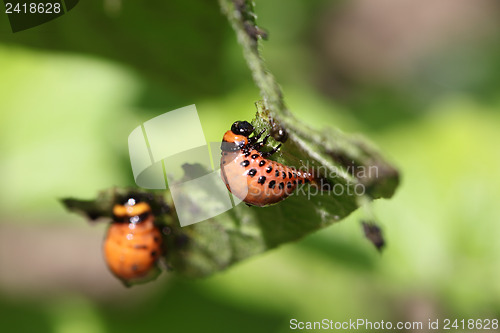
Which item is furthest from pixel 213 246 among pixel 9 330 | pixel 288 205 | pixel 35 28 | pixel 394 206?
pixel 9 330

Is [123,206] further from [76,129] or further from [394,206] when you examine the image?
[394,206]

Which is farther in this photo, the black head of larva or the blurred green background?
the blurred green background

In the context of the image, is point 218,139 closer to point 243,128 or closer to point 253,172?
point 243,128

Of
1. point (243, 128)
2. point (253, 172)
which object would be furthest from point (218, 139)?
point (253, 172)

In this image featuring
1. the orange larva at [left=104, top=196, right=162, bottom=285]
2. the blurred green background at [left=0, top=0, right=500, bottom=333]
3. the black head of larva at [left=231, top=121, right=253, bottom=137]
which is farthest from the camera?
the blurred green background at [left=0, top=0, right=500, bottom=333]

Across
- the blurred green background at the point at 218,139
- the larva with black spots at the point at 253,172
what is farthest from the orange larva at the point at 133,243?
the larva with black spots at the point at 253,172

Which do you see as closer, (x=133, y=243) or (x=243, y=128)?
(x=243, y=128)

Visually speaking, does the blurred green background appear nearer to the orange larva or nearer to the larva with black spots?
the orange larva

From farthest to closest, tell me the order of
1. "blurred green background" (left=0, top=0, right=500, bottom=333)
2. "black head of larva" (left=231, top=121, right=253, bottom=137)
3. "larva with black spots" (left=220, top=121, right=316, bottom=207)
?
"blurred green background" (left=0, top=0, right=500, bottom=333) < "black head of larva" (left=231, top=121, right=253, bottom=137) < "larva with black spots" (left=220, top=121, right=316, bottom=207)

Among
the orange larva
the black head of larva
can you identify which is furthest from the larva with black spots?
the orange larva

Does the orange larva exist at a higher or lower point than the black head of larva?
lower
